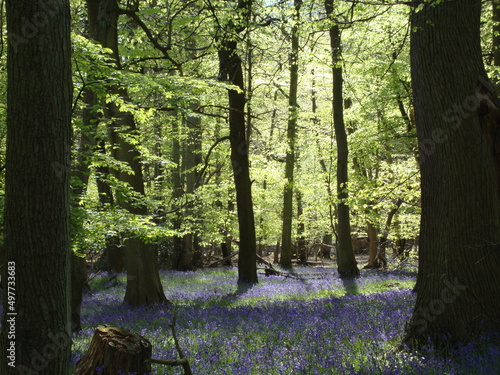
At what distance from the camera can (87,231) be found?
24.7 feet

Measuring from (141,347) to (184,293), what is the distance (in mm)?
10601

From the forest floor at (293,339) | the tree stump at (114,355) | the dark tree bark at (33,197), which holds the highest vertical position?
the dark tree bark at (33,197)

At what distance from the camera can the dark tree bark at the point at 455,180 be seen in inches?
213

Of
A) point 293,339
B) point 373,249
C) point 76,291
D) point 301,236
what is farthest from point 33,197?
point 301,236

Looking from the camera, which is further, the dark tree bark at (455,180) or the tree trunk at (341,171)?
the tree trunk at (341,171)

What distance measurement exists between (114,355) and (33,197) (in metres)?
1.77

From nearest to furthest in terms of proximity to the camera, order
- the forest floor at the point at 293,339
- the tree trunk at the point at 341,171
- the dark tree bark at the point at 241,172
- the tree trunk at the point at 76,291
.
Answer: the forest floor at the point at 293,339, the tree trunk at the point at 76,291, the dark tree bark at the point at 241,172, the tree trunk at the point at 341,171

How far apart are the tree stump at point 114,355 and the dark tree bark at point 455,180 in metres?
3.22

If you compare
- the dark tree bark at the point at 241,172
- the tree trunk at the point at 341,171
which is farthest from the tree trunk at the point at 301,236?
the dark tree bark at the point at 241,172

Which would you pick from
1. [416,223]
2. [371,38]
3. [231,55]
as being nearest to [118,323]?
[231,55]

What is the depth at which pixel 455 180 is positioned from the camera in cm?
555

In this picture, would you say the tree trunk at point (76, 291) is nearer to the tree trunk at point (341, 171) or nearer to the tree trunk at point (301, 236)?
the tree trunk at point (341, 171)

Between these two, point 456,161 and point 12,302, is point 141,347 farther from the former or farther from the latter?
point 456,161

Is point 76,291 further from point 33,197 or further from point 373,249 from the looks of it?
point 373,249
